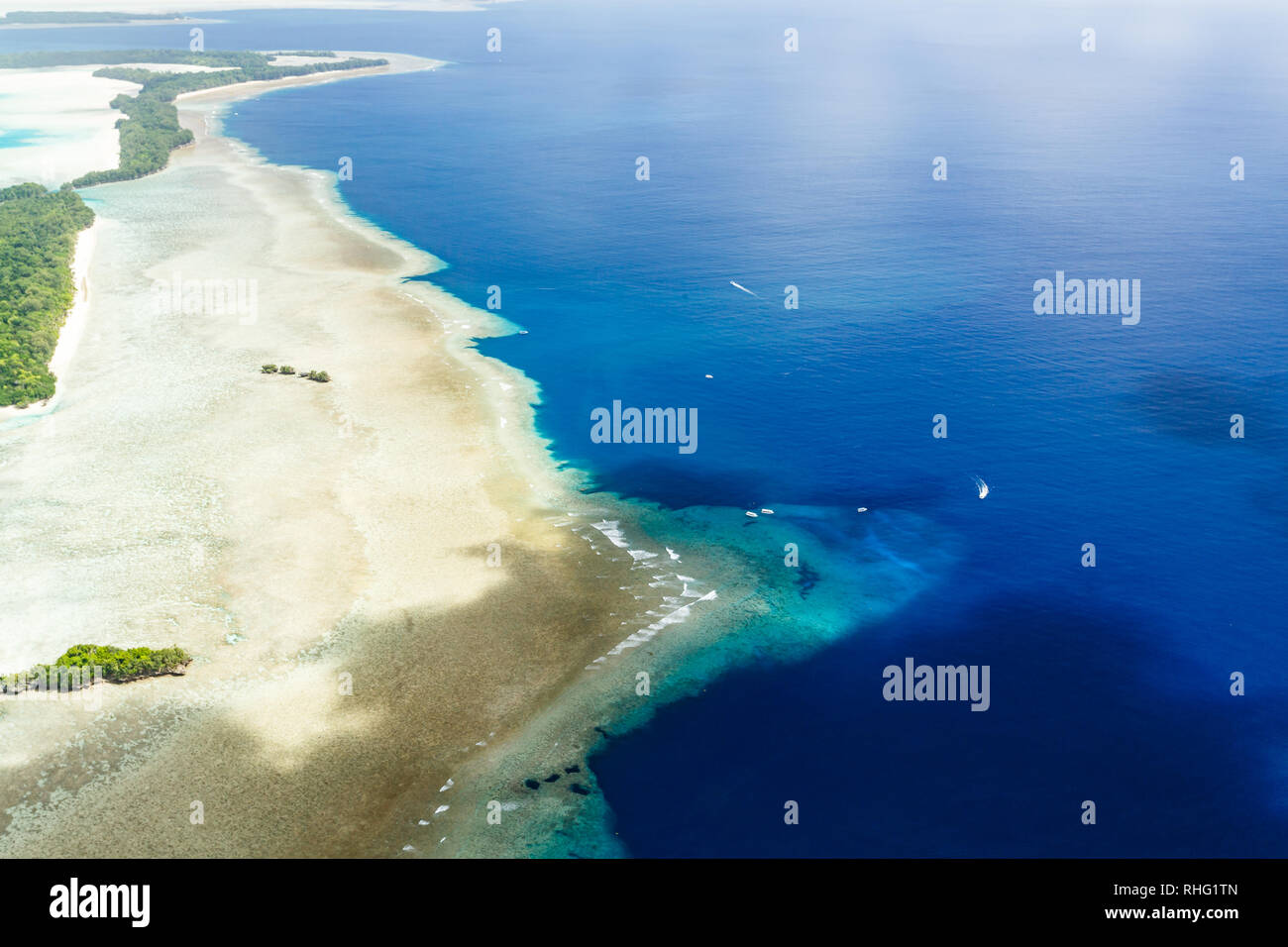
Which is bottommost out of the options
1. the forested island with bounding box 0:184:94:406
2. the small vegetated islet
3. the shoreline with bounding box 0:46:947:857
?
the shoreline with bounding box 0:46:947:857

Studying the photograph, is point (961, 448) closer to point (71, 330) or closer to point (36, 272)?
point (71, 330)

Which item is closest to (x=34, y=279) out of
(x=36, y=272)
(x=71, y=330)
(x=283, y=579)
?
(x=36, y=272)

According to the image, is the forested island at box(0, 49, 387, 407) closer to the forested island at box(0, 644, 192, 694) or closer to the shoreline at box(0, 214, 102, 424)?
the shoreline at box(0, 214, 102, 424)

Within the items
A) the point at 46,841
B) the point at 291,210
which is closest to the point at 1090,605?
the point at 46,841

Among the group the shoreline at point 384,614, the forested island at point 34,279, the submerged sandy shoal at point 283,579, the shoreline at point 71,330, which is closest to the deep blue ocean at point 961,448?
the shoreline at point 384,614

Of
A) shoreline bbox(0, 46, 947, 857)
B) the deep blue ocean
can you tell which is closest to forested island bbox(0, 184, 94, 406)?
shoreline bbox(0, 46, 947, 857)
